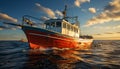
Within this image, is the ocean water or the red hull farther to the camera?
the red hull

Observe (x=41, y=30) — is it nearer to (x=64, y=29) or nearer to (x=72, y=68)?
(x=64, y=29)

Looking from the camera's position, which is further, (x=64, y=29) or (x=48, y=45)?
(x=64, y=29)

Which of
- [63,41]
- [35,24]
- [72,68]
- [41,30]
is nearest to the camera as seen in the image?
[72,68]

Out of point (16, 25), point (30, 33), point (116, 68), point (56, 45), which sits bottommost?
point (116, 68)

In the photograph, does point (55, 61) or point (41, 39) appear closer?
point (55, 61)

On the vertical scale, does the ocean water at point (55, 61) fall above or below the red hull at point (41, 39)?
below

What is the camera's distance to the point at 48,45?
18.3 meters

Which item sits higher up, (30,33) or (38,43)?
(30,33)

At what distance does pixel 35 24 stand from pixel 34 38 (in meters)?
2.41

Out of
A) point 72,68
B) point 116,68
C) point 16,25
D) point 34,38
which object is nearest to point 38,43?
point 34,38

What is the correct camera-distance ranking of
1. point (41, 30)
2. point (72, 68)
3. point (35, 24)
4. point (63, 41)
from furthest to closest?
1. point (63, 41)
2. point (35, 24)
3. point (41, 30)
4. point (72, 68)

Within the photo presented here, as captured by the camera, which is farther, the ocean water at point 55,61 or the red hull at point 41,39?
the red hull at point 41,39

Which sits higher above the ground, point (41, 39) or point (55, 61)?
point (41, 39)

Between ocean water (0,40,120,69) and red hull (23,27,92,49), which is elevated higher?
red hull (23,27,92,49)
